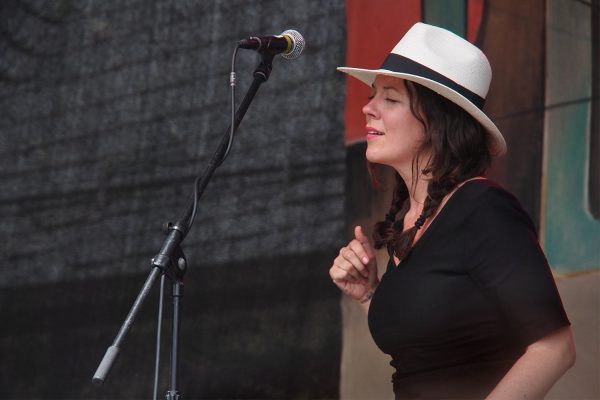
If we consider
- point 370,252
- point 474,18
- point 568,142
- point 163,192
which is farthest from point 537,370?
point 163,192

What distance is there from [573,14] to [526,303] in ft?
4.74

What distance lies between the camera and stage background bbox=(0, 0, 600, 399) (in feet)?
9.67

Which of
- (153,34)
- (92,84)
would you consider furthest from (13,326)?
(153,34)

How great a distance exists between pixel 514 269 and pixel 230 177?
73.9 inches

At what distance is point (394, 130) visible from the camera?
6.89ft

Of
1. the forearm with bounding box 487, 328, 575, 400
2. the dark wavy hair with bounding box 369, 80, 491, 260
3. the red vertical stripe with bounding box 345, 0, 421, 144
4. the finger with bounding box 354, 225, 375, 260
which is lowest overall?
the forearm with bounding box 487, 328, 575, 400

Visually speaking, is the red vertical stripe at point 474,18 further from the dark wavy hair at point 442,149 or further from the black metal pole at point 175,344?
the black metal pole at point 175,344

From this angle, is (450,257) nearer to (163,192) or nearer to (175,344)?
(175,344)

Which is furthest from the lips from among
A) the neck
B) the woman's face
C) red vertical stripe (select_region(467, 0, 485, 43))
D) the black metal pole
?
red vertical stripe (select_region(467, 0, 485, 43))

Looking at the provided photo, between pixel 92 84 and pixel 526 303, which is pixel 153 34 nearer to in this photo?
pixel 92 84

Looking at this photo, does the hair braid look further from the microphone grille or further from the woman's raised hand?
the microphone grille

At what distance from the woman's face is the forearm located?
521 millimetres

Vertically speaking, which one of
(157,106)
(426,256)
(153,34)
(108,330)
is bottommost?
(108,330)

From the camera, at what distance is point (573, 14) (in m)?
2.95
